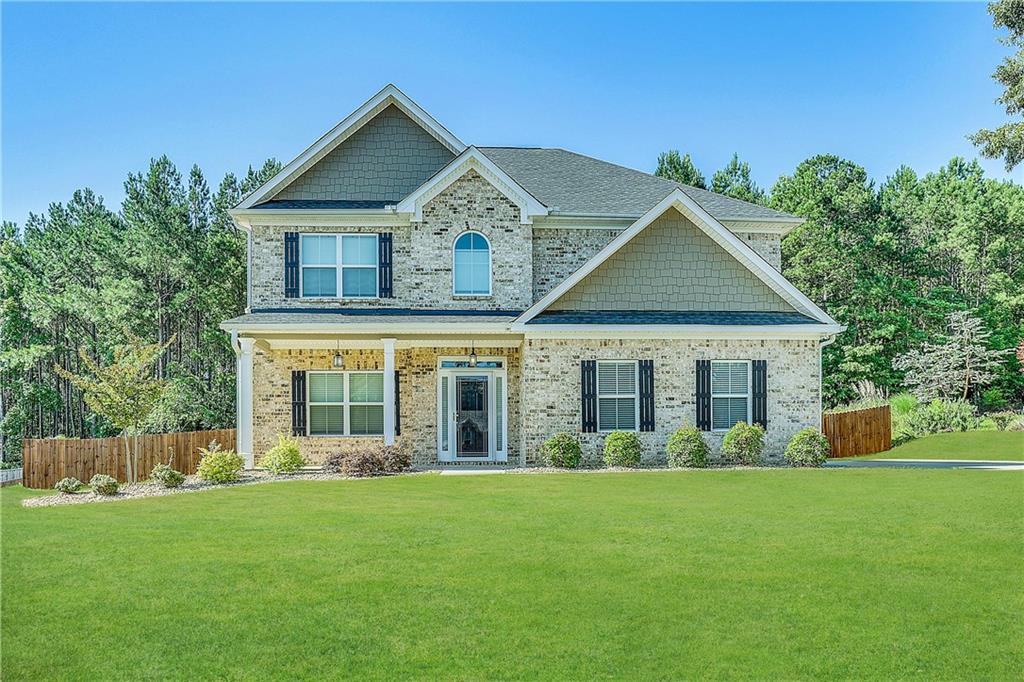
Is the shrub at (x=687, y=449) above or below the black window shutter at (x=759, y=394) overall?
below

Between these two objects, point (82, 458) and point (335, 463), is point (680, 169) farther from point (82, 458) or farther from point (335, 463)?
point (82, 458)

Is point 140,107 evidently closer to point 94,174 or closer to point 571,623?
point 94,174

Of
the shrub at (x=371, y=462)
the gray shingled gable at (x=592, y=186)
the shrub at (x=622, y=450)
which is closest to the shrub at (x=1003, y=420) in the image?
the gray shingled gable at (x=592, y=186)

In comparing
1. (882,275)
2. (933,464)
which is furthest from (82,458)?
(882,275)

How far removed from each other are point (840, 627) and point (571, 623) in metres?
2.47

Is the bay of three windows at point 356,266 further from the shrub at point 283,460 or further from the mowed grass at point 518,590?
the mowed grass at point 518,590

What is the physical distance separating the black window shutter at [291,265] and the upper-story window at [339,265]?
0.51 feet

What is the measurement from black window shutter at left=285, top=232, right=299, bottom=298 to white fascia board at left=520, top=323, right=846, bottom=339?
6.17 m

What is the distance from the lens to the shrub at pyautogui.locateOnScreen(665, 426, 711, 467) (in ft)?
66.9

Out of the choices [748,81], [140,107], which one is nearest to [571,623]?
[748,81]

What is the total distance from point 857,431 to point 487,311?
12236mm

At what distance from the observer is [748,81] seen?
25.9m

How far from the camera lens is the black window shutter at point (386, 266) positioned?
23109 mm

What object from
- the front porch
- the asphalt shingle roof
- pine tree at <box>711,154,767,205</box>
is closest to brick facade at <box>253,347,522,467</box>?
the front porch
